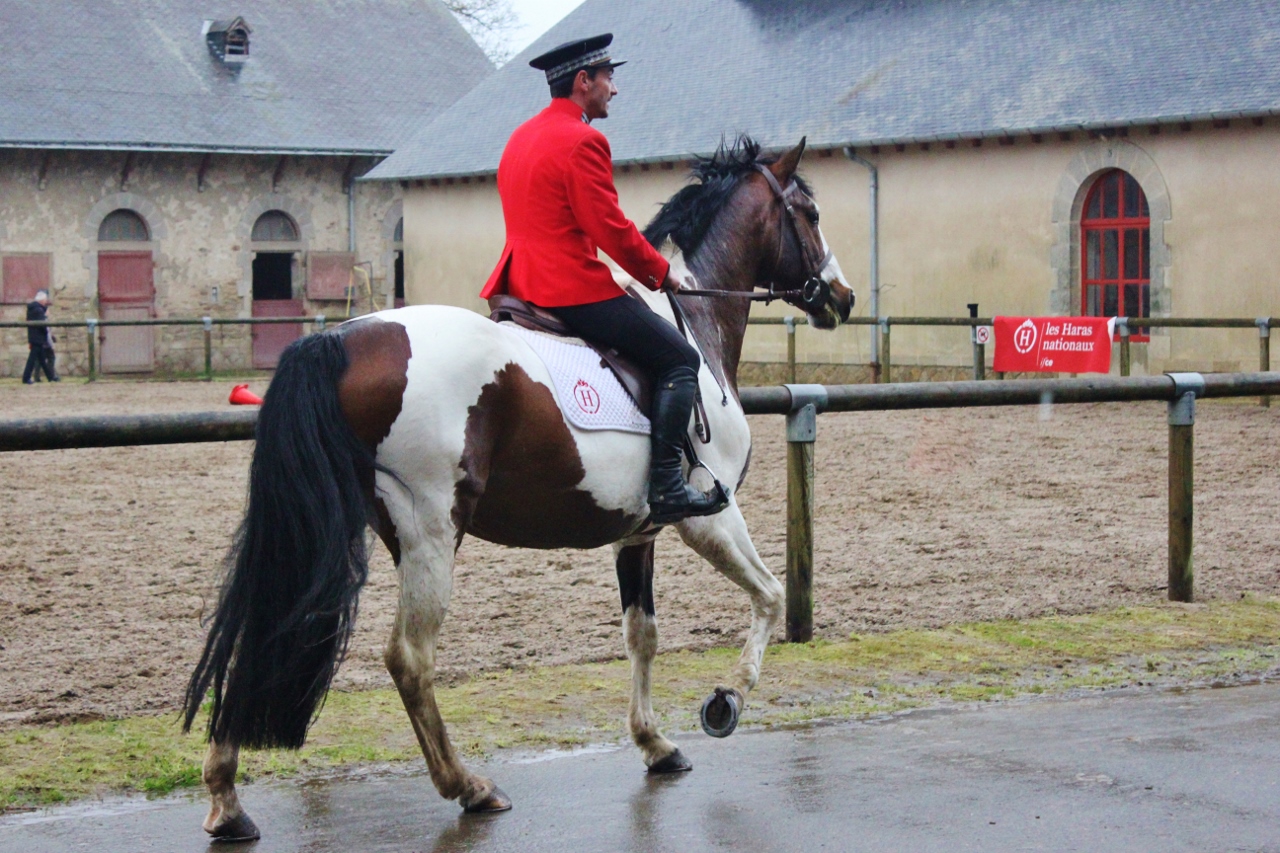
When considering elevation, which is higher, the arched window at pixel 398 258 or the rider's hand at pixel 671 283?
the arched window at pixel 398 258

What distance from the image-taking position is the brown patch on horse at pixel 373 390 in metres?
4.51

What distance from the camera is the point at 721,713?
17.0 feet

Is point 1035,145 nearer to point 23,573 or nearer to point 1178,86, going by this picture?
point 1178,86

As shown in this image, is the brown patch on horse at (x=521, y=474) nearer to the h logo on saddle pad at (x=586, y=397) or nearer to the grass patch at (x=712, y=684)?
the h logo on saddle pad at (x=586, y=397)

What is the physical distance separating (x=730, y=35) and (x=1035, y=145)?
8.13 m

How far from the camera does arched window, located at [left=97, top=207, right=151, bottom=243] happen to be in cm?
3017

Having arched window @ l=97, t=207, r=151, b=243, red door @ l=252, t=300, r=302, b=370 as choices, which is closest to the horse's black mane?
red door @ l=252, t=300, r=302, b=370

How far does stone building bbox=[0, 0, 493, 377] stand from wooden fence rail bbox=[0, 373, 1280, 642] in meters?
24.3

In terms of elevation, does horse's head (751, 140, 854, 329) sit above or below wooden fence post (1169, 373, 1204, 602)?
above

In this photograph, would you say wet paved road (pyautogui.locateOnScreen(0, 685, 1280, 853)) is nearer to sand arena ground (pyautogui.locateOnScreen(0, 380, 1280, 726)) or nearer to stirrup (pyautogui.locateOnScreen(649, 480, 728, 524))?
stirrup (pyautogui.locateOnScreen(649, 480, 728, 524))

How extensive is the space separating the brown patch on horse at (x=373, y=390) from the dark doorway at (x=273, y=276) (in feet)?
94.4

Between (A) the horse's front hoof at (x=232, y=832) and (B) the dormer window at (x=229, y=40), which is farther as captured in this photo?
(B) the dormer window at (x=229, y=40)

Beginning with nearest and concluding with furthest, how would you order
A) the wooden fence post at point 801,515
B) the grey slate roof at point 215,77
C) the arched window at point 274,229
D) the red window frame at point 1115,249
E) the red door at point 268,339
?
the wooden fence post at point 801,515
the red window frame at point 1115,249
the grey slate roof at point 215,77
the red door at point 268,339
the arched window at point 274,229

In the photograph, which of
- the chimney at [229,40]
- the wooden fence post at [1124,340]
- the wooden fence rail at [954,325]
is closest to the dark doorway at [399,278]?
the chimney at [229,40]
